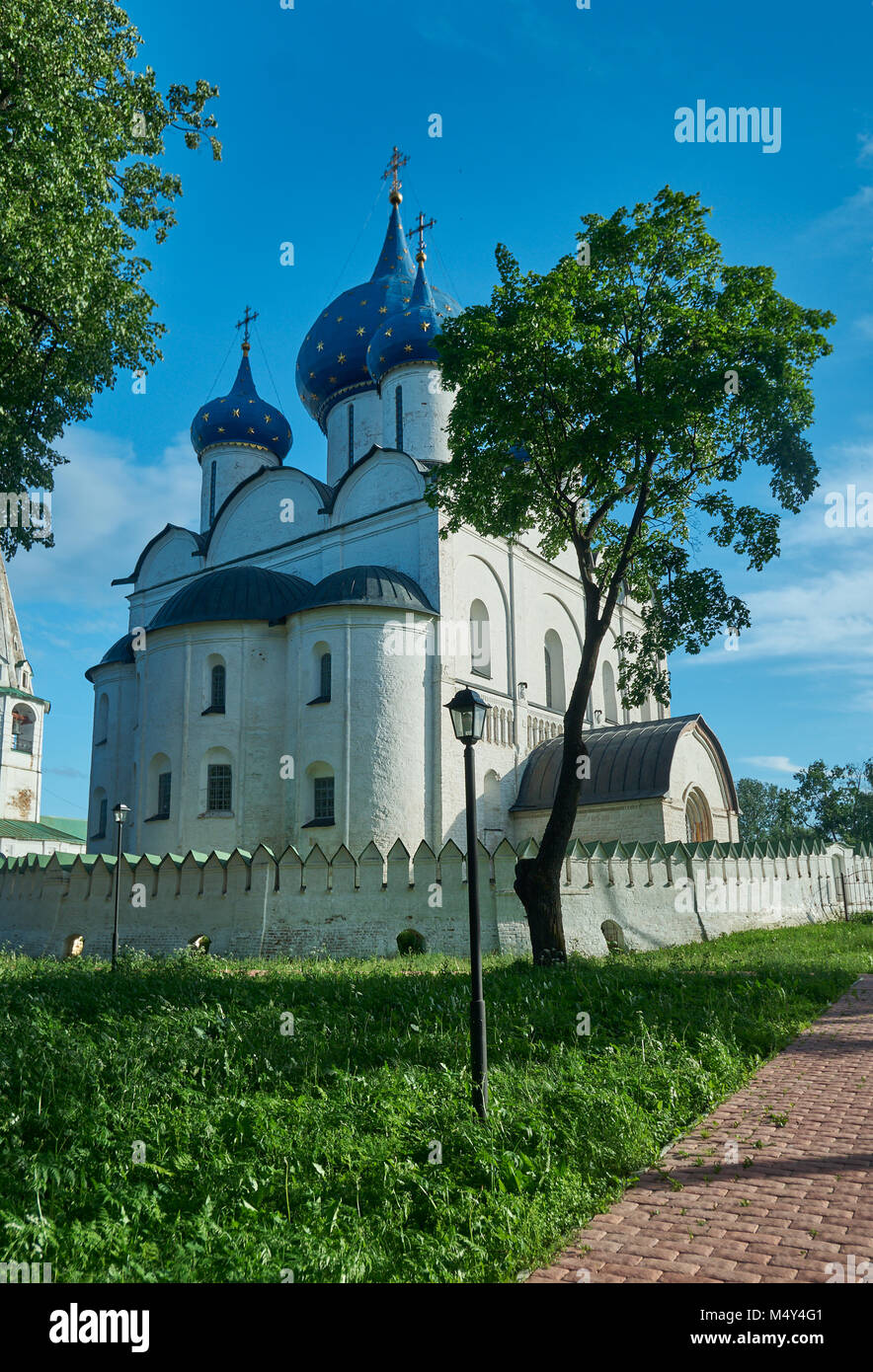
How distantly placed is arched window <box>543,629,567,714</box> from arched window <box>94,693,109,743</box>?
45.2ft

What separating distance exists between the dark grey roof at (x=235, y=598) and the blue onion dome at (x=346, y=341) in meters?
9.56

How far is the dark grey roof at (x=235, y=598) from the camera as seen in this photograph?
25.2m

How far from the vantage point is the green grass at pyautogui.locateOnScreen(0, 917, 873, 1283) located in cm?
461

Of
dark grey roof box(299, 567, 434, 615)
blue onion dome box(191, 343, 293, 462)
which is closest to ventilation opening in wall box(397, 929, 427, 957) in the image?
dark grey roof box(299, 567, 434, 615)

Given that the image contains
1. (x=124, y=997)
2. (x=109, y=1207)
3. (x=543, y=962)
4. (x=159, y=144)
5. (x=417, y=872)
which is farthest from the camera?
(x=417, y=872)

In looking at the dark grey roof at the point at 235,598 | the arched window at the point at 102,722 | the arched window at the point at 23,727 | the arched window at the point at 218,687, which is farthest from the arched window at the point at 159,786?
the arched window at the point at 23,727

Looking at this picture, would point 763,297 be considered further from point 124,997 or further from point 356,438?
point 356,438

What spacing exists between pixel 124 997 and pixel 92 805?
2048 cm

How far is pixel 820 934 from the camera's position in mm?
19359

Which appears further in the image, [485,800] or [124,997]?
[485,800]

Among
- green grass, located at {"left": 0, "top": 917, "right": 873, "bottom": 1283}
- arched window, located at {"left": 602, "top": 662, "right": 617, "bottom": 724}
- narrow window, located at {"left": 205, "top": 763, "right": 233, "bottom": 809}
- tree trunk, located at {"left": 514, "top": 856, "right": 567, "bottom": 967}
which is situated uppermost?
arched window, located at {"left": 602, "top": 662, "right": 617, "bottom": 724}

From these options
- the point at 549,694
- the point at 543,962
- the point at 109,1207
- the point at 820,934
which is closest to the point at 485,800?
the point at 549,694

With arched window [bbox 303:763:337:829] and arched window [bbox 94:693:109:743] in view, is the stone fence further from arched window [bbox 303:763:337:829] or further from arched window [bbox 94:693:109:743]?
arched window [bbox 94:693:109:743]

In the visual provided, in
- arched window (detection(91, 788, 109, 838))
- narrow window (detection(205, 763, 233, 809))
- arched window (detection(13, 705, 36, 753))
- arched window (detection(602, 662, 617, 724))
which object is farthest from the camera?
arched window (detection(13, 705, 36, 753))
